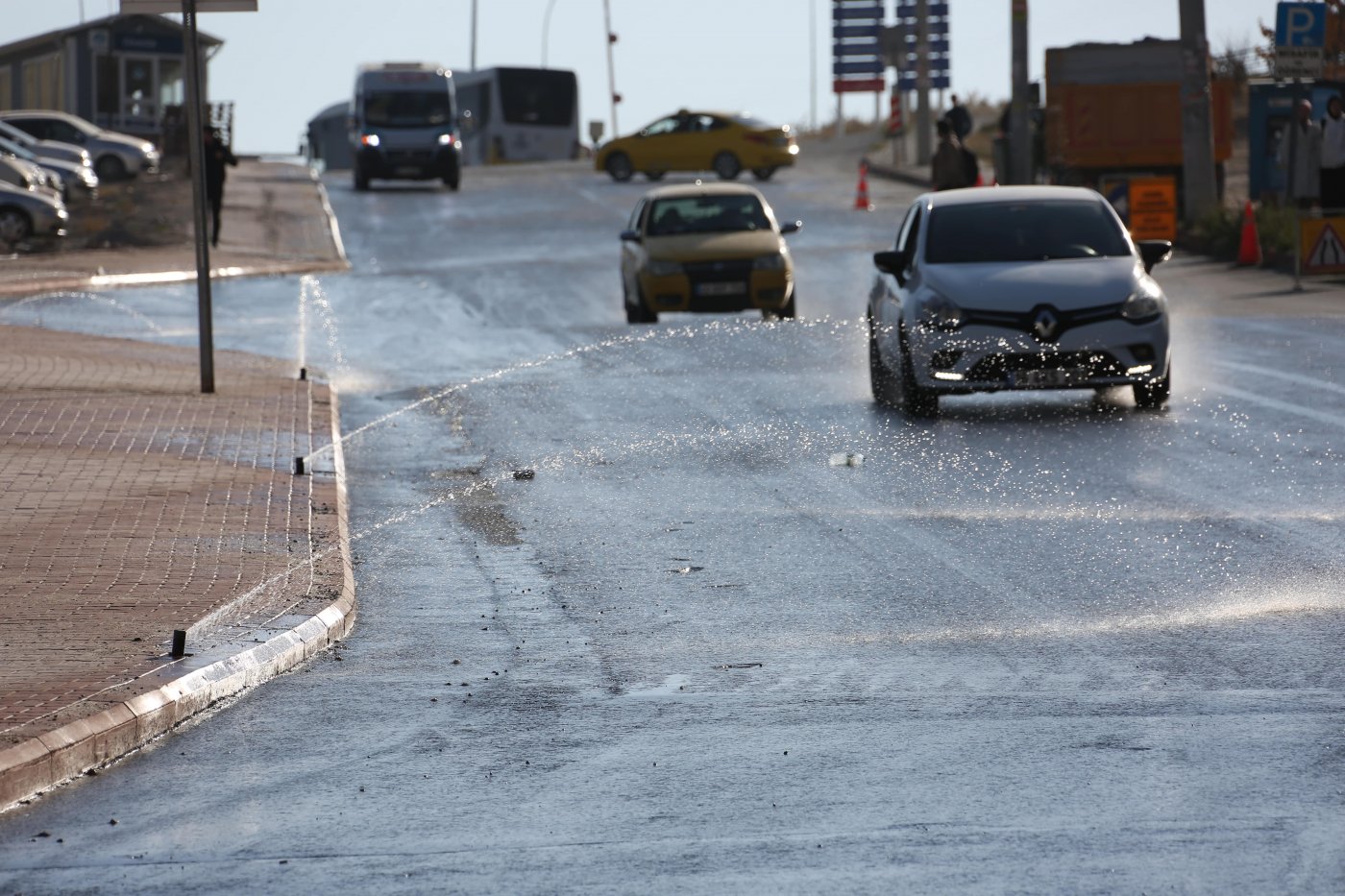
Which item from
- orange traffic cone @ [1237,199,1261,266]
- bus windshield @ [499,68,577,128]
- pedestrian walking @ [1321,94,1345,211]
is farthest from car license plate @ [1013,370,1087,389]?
bus windshield @ [499,68,577,128]

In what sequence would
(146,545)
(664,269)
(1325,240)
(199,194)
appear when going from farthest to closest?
(1325,240), (664,269), (199,194), (146,545)

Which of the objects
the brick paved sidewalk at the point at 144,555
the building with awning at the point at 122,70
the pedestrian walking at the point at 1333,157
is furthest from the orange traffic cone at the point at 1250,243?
the building with awning at the point at 122,70

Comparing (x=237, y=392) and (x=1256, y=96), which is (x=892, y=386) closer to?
(x=237, y=392)

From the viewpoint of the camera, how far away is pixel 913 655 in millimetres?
8266

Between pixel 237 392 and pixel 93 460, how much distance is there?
4.32 metres

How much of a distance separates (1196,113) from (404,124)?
23.5 metres

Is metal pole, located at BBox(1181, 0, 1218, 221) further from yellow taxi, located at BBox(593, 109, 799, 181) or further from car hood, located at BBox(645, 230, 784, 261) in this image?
yellow taxi, located at BBox(593, 109, 799, 181)

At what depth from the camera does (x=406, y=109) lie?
5291 centimetres

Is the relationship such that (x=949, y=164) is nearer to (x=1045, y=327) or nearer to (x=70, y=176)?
(x=1045, y=327)

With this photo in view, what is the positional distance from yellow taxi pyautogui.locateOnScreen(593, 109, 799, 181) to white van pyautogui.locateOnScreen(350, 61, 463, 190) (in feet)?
19.2

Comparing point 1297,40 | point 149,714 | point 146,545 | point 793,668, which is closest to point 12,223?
point 1297,40

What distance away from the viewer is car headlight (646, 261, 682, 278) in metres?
24.7

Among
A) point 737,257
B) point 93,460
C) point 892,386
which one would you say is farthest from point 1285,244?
point 93,460

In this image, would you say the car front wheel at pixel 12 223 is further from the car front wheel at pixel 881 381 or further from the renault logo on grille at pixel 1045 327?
the renault logo on grille at pixel 1045 327
